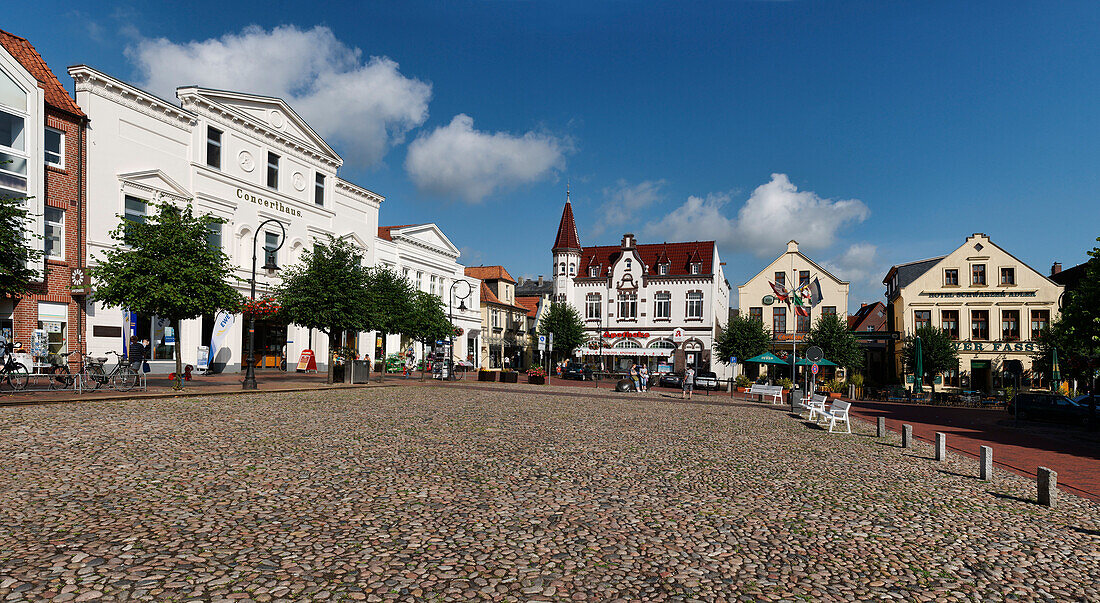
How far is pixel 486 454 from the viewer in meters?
11.4

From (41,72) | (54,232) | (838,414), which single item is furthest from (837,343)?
(41,72)

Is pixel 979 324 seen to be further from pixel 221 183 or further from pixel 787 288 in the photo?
pixel 221 183

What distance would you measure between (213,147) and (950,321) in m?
50.6

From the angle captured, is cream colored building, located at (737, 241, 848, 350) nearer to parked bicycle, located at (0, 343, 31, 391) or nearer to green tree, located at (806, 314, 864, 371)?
green tree, located at (806, 314, 864, 371)

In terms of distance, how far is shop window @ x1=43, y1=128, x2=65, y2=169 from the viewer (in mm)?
26875

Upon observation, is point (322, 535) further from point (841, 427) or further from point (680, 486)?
point (841, 427)

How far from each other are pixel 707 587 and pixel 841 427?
15394mm

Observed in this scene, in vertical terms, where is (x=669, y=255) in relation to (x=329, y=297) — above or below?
above

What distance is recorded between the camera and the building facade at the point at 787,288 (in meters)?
56.4

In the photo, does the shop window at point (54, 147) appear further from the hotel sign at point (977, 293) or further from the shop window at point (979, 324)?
the shop window at point (979, 324)

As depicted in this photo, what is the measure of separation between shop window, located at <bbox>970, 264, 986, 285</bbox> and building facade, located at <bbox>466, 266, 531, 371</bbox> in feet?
128

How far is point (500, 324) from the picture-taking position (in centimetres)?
6525

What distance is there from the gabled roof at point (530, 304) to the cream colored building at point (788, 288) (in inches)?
916

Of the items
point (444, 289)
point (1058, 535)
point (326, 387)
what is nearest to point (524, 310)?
point (444, 289)
